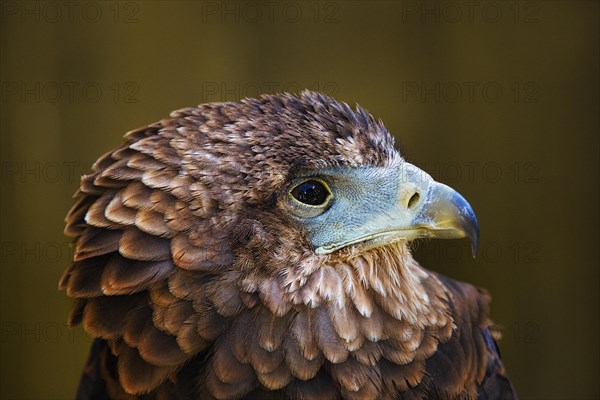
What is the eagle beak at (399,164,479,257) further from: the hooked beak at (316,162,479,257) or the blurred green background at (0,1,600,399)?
the blurred green background at (0,1,600,399)

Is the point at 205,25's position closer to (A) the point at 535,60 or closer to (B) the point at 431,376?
(A) the point at 535,60

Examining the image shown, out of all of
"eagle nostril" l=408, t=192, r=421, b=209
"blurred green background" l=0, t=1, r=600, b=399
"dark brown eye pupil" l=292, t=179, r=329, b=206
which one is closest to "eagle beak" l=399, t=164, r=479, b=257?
"eagle nostril" l=408, t=192, r=421, b=209

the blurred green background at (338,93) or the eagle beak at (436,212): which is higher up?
the blurred green background at (338,93)

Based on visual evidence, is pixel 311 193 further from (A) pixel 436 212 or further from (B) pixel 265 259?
(A) pixel 436 212

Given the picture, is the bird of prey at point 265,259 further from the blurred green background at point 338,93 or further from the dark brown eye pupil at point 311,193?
the blurred green background at point 338,93

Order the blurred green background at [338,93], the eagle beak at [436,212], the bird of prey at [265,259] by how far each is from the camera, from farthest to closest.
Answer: the blurred green background at [338,93]
the eagle beak at [436,212]
the bird of prey at [265,259]

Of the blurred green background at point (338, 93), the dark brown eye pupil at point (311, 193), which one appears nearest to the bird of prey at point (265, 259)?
the dark brown eye pupil at point (311, 193)

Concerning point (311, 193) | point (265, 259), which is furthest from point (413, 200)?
point (265, 259)

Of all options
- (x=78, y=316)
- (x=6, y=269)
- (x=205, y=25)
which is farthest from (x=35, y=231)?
(x=78, y=316)
